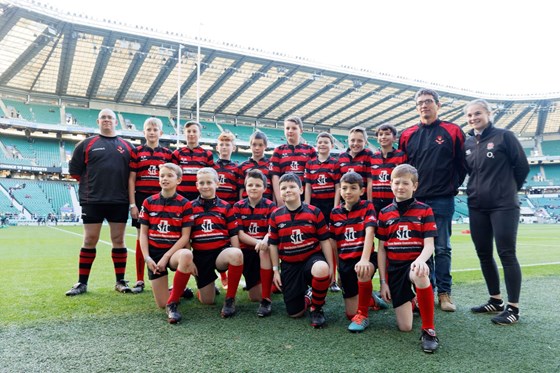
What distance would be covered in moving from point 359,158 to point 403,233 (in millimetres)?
1549

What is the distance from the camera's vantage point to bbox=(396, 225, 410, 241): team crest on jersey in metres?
3.12

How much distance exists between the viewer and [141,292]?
14.0 ft

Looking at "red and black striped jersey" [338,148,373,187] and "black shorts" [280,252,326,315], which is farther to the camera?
"red and black striped jersey" [338,148,373,187]

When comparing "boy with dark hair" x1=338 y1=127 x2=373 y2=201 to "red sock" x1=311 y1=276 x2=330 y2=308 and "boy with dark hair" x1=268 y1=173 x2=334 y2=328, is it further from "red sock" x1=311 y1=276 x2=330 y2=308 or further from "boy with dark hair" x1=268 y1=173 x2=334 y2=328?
"red sock" x1=311 y1=276 x2=330 y2=308

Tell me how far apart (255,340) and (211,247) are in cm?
125

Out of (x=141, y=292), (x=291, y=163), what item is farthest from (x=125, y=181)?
(x=291, y=163)

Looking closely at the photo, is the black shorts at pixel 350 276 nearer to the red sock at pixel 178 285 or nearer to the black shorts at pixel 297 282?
the black shorts at pixel 297 282

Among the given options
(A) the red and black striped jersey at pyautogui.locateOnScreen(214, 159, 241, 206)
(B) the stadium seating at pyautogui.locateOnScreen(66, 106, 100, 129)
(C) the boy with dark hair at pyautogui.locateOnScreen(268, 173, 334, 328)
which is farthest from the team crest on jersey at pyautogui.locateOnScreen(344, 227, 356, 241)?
(B) the stadium seating at pyautogui.locateOnScreen(66, 106, 100, 129)

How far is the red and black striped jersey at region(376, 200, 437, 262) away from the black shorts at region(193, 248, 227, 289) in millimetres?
1619

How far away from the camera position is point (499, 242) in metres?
3.35

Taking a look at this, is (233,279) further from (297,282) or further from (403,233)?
(403,233)

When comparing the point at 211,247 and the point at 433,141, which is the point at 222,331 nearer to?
the point at 211,247

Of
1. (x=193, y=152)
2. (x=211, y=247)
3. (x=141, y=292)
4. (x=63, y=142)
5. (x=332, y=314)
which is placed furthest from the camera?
(x=63, y=142)

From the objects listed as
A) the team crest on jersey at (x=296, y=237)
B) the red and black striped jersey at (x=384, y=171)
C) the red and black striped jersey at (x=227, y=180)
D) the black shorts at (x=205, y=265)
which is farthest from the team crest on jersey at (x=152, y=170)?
the red and black striped jersey at (x=384, y=171)
